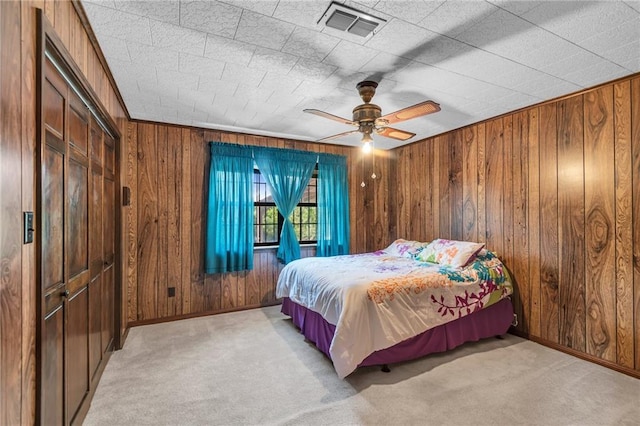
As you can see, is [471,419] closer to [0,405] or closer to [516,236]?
[516,236]

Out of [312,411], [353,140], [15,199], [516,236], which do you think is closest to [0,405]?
[15,199]

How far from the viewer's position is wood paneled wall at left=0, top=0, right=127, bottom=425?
992mm

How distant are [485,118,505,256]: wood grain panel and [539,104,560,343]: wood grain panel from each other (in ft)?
1.41

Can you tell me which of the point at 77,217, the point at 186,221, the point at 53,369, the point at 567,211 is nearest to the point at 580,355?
the point at 567,211

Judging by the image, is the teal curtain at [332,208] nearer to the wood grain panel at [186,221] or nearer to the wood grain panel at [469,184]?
the wood grain panel at [469,184]

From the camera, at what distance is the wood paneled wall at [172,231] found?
147 inches

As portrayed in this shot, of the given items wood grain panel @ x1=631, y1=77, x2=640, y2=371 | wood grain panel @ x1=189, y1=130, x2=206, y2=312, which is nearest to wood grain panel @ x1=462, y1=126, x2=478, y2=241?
wood grain panel @ x1=631, y1=77, x2=640, y2=371

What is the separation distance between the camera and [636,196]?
2521 mm

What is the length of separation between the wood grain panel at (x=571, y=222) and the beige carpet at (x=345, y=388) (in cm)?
35

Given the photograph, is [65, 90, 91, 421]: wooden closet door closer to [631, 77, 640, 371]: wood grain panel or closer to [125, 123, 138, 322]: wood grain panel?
[125, 123, 138, 322]: wood grain panel

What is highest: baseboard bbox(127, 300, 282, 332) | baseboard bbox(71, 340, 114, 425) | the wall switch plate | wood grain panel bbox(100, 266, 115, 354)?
the wall switch plate

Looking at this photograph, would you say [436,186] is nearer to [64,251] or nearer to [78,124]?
[78,124]

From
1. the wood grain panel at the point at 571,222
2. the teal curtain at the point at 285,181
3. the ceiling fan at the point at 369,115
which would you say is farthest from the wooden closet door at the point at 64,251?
the wood grain panel at the point at 571,222

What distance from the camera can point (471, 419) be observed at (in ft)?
6.57
